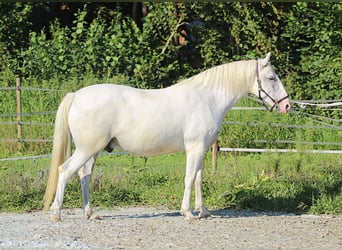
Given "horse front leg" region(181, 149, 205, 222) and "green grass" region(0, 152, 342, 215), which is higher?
"horse front leg" region(181, 149, 205, 222)

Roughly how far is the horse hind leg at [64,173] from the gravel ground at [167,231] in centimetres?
15

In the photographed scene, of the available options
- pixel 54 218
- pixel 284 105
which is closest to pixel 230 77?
pixel 284 105

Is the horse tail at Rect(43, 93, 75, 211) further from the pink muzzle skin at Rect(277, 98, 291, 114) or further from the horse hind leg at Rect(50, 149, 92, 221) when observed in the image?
the pink muzzle skin at Rect(277, 98, 291, 114)

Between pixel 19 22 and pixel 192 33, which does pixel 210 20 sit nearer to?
pixel 192 33

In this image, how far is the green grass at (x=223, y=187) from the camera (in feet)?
33.6

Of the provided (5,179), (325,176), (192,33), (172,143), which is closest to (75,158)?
(172,143)

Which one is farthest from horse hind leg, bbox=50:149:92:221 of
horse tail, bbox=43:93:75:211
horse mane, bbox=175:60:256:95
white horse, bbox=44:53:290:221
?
horse mane, bbox=175:60:256:95

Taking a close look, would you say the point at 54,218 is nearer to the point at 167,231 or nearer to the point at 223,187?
the point at 167,231

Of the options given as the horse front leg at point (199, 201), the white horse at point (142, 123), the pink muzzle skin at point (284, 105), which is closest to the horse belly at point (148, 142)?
the white horse at point (142, 123)

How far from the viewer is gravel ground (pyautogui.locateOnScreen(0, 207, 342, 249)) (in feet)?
26.2

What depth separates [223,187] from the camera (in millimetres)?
10844

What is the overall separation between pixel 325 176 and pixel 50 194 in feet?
12.6

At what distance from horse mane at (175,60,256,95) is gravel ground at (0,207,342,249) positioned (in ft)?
4.82

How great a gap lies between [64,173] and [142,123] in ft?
3.31
